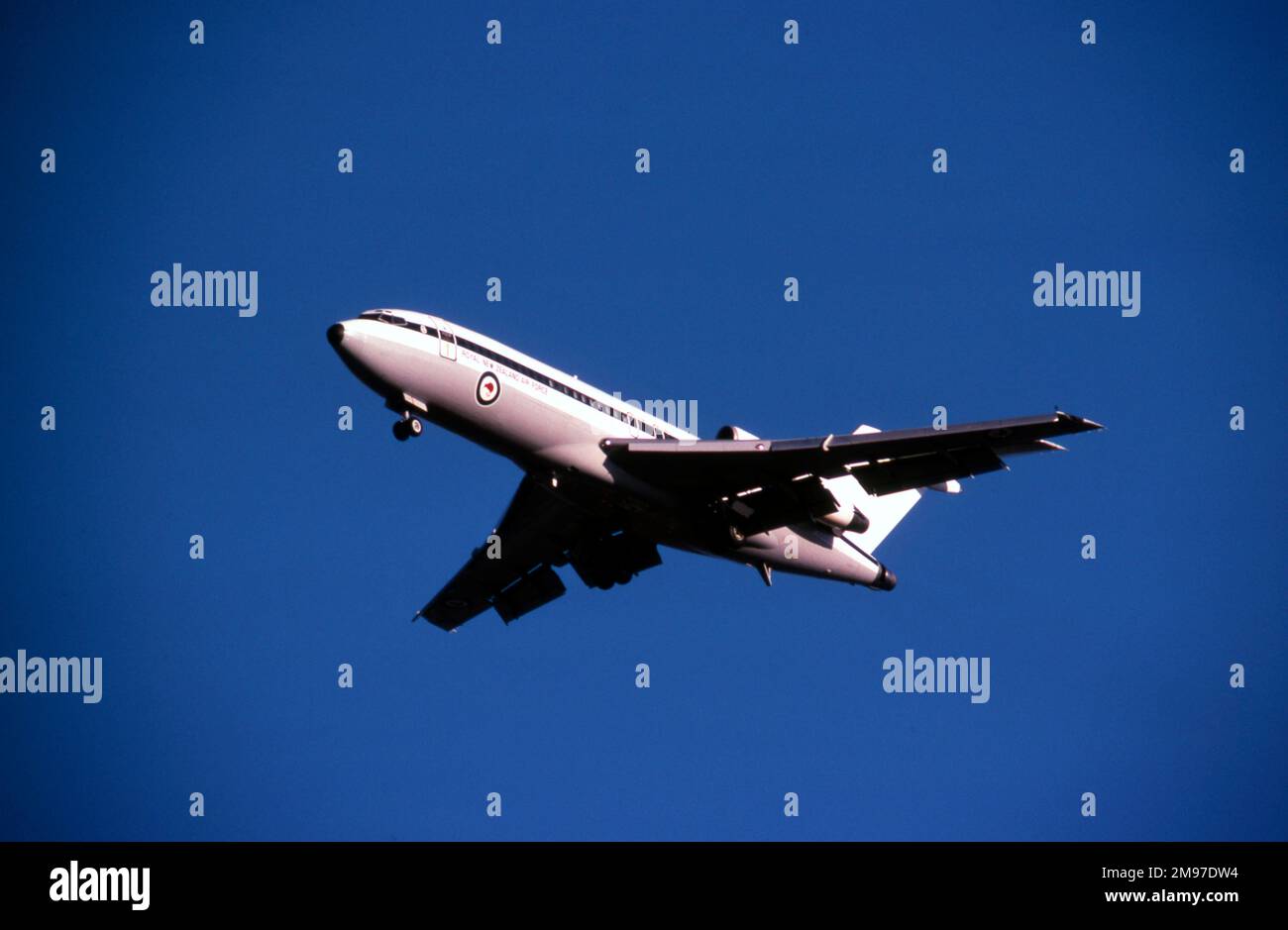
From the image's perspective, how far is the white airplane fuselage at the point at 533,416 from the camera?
28562 millimetres

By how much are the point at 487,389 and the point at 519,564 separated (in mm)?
7348

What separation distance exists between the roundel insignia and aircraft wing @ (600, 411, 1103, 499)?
93.6 inches

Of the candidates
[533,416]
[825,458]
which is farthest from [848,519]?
[533,416]

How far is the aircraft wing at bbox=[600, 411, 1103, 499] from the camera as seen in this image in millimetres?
29891

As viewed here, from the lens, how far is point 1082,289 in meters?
36.0

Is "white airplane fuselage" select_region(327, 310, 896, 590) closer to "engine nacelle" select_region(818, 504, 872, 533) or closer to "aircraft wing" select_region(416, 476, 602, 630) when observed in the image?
"engine nacelle" select_region(818, 504, 872, 533)

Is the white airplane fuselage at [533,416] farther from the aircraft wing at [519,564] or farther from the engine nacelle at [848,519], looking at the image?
the aircraft wing at [519,564]

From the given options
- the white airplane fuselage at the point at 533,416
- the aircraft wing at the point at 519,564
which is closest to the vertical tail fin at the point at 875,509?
the white airplane fuselage at the point at 533,416

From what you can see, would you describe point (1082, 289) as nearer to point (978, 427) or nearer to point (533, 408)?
point (978, 427)

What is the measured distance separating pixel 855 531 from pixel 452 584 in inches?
342

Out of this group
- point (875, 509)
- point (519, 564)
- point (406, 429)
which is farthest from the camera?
point (875, 509)

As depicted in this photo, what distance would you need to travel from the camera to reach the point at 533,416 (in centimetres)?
2978

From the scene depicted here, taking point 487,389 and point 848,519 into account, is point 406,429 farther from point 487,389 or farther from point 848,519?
point 848,519

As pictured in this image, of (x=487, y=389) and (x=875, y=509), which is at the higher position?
(x=487, y=389)
